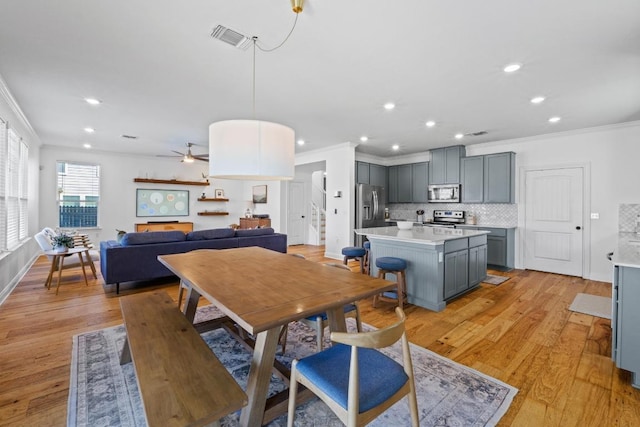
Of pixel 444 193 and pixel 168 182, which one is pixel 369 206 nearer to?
pixel 444 193

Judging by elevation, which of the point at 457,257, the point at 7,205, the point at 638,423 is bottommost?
the point at 638,423

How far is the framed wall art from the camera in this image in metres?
7.61

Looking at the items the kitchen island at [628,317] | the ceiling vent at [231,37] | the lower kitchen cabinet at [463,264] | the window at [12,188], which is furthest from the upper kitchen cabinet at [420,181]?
the window at [12,188]

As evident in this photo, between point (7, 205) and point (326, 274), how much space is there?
15.2 feet

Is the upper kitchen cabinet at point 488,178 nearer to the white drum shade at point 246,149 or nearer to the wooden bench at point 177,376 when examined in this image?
the white drum shade at point 246,149

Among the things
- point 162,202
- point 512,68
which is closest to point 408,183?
point 512,68

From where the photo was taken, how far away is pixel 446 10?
77.1 inches

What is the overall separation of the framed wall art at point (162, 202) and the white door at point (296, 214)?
3.02 metres

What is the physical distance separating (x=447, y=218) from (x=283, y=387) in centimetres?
539

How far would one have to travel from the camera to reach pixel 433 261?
11.0ft

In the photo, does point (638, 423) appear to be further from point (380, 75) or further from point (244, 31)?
point (244, 31)

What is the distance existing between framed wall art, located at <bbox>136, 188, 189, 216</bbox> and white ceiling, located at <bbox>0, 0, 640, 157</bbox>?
10.3 ft

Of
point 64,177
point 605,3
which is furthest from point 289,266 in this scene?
point 64,177

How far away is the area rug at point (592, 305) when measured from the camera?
10.9 ft
